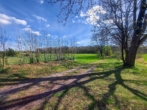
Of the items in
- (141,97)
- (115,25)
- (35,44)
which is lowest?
(141,97)

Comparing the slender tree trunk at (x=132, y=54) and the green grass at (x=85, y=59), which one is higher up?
the slender tree trunk at (x=132, y=54)

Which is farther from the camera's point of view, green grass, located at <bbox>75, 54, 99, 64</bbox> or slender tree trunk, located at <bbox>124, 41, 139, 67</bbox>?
green grass, located at <bbox>75, 54, 99, 64</bbox>

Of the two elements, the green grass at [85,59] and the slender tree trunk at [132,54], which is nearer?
the slender tree trunk at [132,54]

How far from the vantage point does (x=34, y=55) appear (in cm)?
1577

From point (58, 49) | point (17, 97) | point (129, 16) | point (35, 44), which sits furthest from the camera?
point (58, 49)

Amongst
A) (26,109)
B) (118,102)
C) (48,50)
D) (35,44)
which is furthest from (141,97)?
(48,50)

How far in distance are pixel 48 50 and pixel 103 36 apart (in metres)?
12.0

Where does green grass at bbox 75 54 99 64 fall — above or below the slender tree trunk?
below

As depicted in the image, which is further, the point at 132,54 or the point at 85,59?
the point at 85,59

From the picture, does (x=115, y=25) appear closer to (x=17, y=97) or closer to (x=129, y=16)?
(x=129, y=16)

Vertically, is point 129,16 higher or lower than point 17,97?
higher

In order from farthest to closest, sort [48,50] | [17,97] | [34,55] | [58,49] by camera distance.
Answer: [58,49] < [48,50] < [34,55] < [17,97]

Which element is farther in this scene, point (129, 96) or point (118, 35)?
point (118, 35)

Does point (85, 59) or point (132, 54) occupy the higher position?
point (132, 54)
